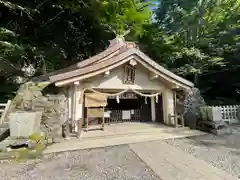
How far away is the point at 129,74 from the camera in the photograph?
8.09 metres

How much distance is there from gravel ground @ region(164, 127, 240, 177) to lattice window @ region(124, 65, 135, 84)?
3449 mm

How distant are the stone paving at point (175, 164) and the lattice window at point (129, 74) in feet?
11.7

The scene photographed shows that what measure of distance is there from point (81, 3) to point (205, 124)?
11.0m

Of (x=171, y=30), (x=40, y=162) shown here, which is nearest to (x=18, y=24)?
(x=40, y=162)

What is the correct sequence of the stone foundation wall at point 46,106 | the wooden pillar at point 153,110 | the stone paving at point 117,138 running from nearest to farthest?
1. the stone paving at point 117,138
2. the stone foundation wall at point 46,106
3. the wooden pillar at point 153,110

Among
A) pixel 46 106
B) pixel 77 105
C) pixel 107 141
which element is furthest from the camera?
pixel 77 105

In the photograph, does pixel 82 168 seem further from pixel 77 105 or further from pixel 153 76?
pixel 153 76

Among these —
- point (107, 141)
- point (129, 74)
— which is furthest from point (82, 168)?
point (129, 74)

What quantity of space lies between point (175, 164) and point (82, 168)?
2380 mm

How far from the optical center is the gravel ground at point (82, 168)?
3566 mm

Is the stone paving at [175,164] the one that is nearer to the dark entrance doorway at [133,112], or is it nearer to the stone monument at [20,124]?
the stone monument at [20,124]

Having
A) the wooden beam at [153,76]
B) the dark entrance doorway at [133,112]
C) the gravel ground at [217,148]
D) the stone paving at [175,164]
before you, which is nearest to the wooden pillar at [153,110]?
the dark entrance doorway at [133,112]

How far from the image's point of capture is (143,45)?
1439cm

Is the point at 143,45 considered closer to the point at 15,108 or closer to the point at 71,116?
the point at 71,116
